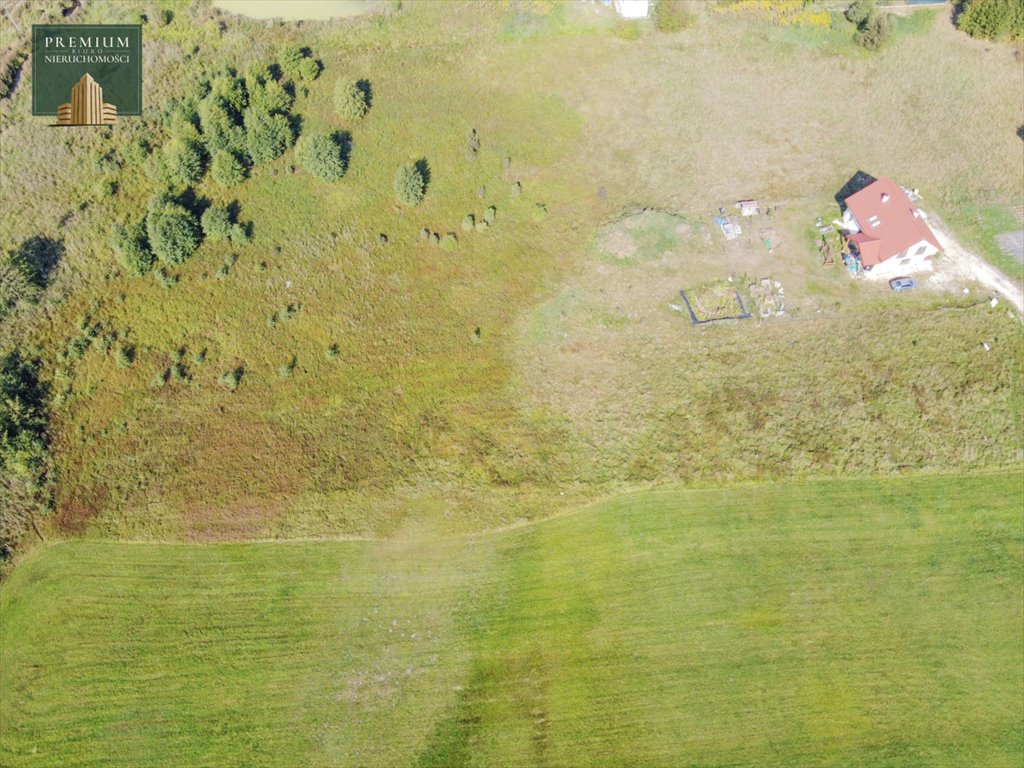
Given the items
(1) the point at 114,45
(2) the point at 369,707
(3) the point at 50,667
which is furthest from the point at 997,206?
(1) the point at 114,45

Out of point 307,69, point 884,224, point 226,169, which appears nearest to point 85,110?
point 226,169

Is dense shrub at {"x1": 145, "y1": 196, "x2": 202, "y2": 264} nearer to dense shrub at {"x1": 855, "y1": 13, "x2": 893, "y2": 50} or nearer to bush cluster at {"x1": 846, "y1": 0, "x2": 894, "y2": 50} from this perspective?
dense shrub at {"x1": 855, "y1": 13, "x2": 893, "y2": 50}

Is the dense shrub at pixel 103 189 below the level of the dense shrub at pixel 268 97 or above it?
below

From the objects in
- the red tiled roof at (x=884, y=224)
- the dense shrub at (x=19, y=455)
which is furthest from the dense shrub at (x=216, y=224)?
the red tiled roof at (x=884, y=224)

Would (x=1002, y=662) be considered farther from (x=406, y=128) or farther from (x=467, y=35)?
(x=467, y=35)

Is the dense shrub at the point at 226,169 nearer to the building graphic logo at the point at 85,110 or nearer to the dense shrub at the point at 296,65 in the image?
the dense shrub at the point at 296,65

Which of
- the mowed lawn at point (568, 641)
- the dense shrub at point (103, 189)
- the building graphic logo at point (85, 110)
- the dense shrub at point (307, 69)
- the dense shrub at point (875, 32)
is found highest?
the dense shrub at point (875, 32)

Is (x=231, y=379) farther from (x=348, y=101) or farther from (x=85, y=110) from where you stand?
(x=85, y=110)
